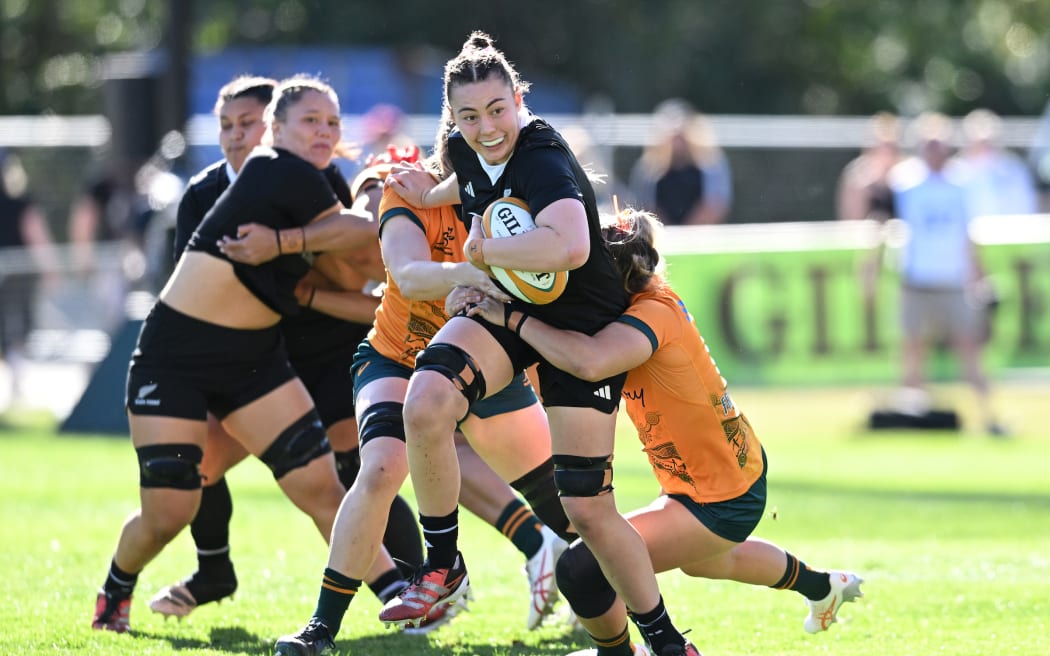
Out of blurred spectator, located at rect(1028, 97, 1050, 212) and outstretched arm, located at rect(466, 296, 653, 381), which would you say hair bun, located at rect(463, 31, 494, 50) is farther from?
blurred spectator, located at rect(1028, 97, 1050, 212)

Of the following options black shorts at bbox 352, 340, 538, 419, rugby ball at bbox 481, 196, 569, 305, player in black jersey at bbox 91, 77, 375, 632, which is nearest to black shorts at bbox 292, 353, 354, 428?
player in black jersey at bbox 91, 77, 375, 632

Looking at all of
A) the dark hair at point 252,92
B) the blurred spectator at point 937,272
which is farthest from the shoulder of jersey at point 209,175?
the blurred spectator at point 937,272

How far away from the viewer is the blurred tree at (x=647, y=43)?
3017 cm

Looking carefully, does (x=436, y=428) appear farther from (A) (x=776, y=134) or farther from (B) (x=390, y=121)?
(A) (x=776, y=134)

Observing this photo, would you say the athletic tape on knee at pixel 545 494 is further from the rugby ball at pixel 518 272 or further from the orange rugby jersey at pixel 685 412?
the rugby ball at pixel 518 272

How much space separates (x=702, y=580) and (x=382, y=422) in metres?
2.59

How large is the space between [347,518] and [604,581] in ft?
2.98

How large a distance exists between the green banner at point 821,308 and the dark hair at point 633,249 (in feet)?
30.5

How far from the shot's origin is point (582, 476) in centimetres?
516

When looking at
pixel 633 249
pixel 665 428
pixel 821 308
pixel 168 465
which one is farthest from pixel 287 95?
pixel 821 308

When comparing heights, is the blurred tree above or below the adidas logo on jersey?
above

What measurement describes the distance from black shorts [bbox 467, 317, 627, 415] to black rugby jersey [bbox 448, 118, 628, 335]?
0.13 metres

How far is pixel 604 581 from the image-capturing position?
5.26 m

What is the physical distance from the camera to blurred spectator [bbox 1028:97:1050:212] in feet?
59.1
